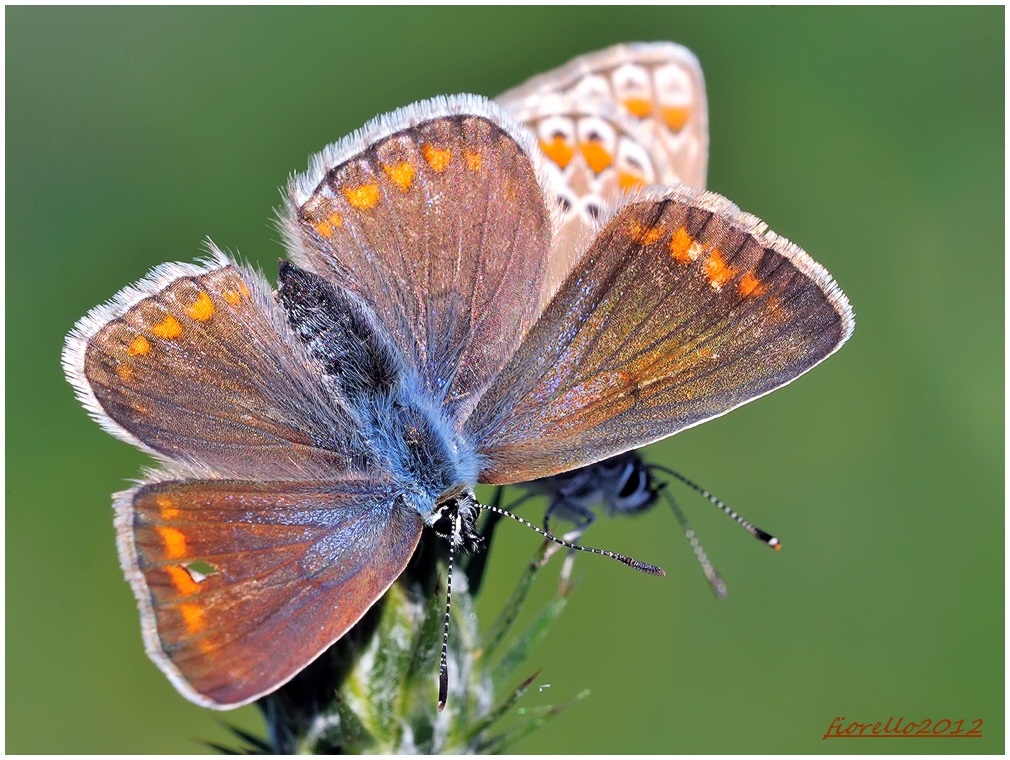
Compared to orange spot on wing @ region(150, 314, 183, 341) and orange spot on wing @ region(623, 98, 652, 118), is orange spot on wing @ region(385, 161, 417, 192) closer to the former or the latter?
orange spot on wing @ region(150, 314, 183, 341)

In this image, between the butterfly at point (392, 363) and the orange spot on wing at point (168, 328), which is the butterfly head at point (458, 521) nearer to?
the butterfly at point (392, 363)

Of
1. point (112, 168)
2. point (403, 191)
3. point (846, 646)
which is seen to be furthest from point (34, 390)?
point (846, 646)

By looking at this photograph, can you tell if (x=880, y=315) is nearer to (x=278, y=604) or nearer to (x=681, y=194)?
(x=681, y=194)

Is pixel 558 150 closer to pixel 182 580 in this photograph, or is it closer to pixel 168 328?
pixel 168 328

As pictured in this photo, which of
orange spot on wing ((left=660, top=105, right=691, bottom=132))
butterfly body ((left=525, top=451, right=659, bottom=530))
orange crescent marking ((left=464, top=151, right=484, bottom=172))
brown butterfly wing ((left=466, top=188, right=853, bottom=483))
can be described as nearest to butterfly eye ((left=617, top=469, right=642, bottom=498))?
butterfly body ((left=525, top=451, right=659, bottom=530))

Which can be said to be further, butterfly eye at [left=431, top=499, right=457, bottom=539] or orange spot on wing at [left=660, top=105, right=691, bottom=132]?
orange spot on wing at [left=660, top=105, right=691, bottom=132]

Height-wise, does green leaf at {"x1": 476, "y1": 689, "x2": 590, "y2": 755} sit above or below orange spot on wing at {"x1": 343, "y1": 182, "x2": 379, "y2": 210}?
below
